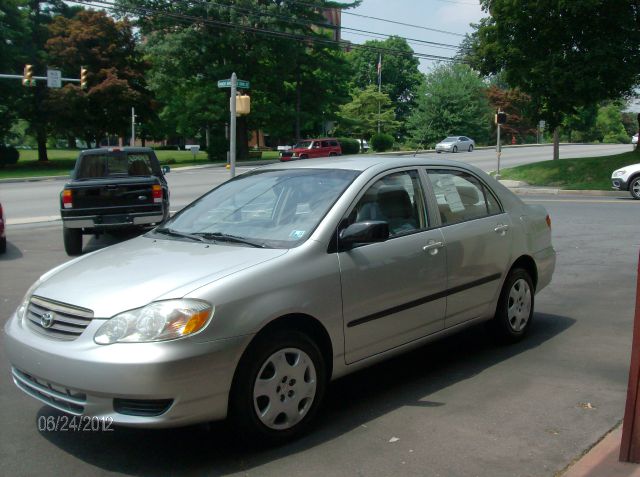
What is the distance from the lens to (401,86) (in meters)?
96.4

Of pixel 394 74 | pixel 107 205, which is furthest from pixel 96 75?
pixel 394 74

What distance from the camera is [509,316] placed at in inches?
237

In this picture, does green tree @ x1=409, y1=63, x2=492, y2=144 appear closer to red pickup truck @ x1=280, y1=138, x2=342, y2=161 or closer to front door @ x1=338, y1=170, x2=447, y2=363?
red pickup truck @ x1=280, y1=138, x2=342, y2=161

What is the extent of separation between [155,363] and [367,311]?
1.52 metres

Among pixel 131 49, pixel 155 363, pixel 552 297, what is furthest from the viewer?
pixel 131 49

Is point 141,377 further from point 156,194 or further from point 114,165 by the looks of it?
point 114,165

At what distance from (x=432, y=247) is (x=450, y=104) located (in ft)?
193

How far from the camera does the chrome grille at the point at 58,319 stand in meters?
3.81

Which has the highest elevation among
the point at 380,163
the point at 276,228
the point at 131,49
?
the point at 131,49

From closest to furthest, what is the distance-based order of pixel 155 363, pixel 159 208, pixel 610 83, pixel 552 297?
pixel 155 363 → pixel 552 297 → pixel 159 208 → pixel 610 83

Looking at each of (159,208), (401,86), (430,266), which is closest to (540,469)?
(430,266)

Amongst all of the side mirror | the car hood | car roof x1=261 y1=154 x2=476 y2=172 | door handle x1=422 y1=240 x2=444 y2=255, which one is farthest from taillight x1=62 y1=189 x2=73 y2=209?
the side mirror

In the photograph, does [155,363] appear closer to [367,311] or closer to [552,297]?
[367,311]

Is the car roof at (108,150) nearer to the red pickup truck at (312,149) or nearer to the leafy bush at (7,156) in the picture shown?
the red pickup truck at (312,149)
